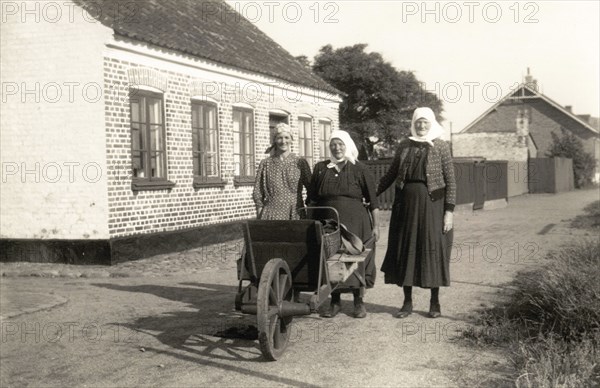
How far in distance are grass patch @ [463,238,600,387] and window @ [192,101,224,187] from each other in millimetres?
8436

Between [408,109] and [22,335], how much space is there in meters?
42.2

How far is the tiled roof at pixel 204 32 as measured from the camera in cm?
1207

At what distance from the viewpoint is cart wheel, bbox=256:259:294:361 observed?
193 inches

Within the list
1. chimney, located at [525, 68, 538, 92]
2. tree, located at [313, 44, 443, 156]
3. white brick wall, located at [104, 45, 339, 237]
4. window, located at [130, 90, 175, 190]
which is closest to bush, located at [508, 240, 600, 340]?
white brick wall, located at [104, 45, 339, 237]

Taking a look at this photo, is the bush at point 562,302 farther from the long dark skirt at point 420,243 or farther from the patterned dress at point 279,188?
the patterned dress at point 279,188

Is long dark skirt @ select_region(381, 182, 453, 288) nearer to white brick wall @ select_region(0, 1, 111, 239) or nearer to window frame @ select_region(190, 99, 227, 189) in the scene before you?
white brick wall @ select_region(0, 1, 111, 239)

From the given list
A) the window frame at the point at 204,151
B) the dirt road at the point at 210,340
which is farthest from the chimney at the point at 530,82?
the dirt road at the point at 210,340

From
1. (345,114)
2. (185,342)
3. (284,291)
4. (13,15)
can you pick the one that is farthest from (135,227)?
(345,114)

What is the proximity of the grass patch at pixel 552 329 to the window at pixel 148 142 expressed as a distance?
7466 millimetres

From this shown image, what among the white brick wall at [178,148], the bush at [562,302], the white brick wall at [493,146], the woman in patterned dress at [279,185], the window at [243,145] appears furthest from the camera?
the white brick wall at [493,146]

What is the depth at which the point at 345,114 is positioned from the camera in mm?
46562

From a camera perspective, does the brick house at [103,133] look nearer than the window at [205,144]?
Yes

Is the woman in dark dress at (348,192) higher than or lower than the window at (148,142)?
lower

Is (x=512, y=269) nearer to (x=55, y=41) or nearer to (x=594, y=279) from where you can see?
(x=594, y=279)
